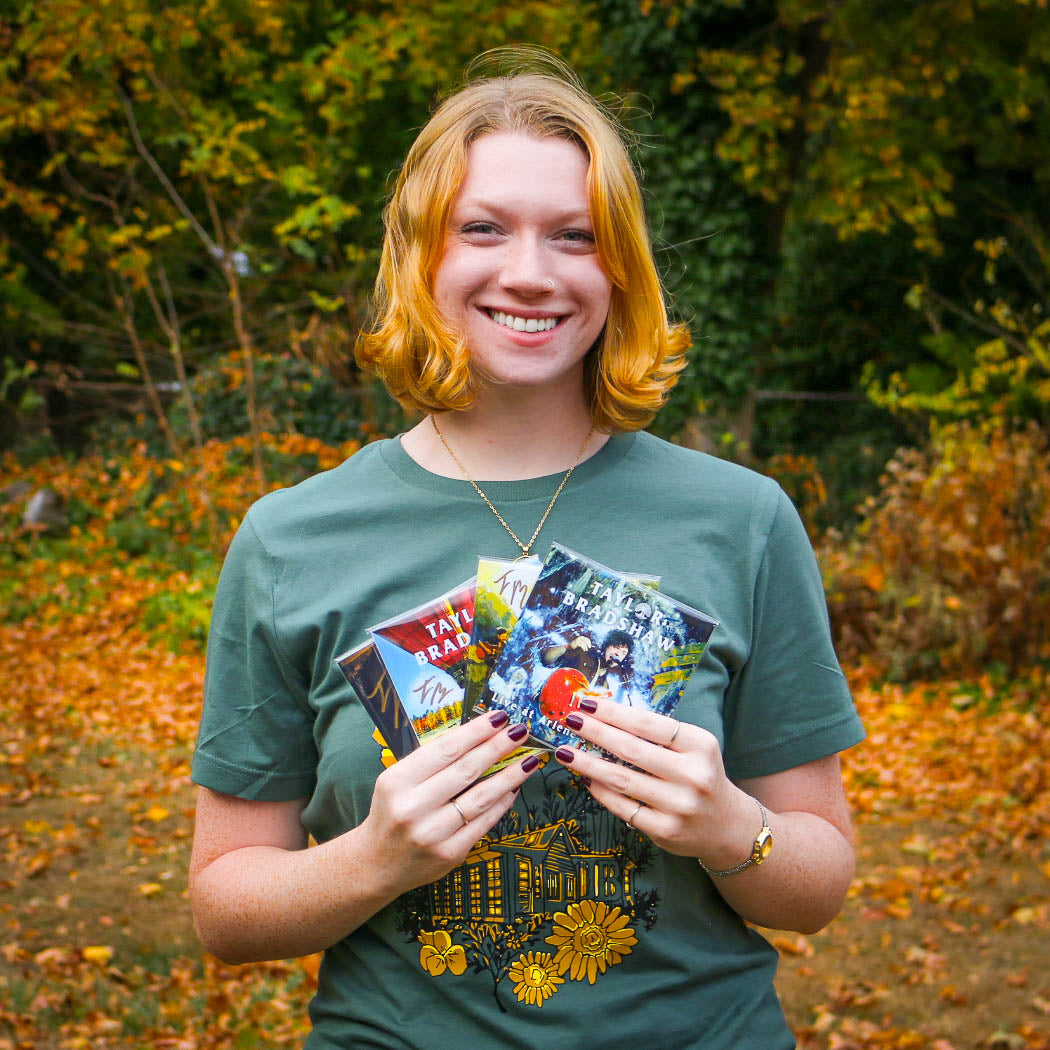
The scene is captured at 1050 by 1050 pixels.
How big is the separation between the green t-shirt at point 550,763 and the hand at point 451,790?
18 cm

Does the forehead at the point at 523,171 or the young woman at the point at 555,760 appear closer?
the young woman at the point at 555,760

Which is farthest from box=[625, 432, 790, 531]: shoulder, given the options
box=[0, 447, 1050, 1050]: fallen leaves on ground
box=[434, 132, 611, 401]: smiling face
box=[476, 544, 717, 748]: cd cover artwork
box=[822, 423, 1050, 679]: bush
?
box=[822, 423, 1050, 679]: bush

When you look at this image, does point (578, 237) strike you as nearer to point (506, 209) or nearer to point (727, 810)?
point (506, 209)

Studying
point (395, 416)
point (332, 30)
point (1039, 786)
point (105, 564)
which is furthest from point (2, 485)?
point (1039, 786)

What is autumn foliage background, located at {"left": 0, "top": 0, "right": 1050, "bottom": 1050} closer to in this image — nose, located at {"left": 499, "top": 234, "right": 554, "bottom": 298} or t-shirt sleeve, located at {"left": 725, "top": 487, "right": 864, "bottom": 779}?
nose, located at {"left": 499, "top": 234, "right": 554, "bottom": 298}

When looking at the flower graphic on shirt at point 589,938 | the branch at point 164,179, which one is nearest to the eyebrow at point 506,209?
the flower graphic on shirt at point 589,938

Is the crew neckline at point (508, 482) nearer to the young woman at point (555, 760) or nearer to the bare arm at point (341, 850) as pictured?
the young woman at point (555, 760)

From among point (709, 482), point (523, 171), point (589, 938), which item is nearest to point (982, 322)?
point (709, 482)

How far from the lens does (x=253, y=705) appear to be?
173cm

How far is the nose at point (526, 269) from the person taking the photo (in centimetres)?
170

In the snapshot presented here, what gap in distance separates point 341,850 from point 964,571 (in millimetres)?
6324

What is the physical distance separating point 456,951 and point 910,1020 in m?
3.13

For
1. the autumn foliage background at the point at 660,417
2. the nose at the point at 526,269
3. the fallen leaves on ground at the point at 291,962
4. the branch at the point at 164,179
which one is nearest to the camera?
the nose at the point at 526,269

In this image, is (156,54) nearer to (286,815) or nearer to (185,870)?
(185,870)
